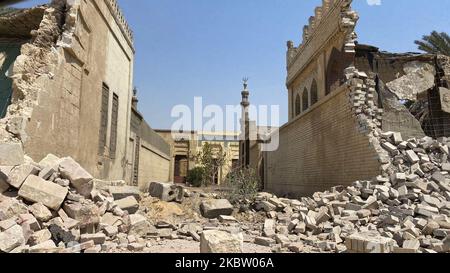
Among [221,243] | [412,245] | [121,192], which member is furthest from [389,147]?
[121,192]

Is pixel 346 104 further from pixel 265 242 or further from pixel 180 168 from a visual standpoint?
pixel 180 168

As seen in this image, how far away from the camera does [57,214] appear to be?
560cm

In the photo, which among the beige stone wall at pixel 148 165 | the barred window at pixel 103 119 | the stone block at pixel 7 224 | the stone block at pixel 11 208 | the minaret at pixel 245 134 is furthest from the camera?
the minaret at pixel 245 134

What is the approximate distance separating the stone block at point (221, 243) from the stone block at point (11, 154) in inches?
143

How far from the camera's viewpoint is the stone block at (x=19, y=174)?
5.39m

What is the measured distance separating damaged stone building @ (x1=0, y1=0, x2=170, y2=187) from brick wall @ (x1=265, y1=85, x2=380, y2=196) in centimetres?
723

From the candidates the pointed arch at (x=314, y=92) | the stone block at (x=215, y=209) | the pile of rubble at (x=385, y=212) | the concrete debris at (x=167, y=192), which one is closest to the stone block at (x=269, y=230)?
the pile of rubble at (x=385, y=212)

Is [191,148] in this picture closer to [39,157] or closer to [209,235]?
[39,157]

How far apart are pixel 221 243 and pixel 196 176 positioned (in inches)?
1002

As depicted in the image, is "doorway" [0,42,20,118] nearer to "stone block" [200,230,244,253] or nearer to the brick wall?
"stone block" [200,230,244,253]

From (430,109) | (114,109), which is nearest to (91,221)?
(114,109)

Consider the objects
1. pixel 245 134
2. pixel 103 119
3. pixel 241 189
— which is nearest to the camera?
pixel 103 119

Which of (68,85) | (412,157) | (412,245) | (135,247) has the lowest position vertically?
(135,247)

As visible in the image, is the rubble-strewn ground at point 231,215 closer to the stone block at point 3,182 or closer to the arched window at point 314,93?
the stone block at point 3,182
